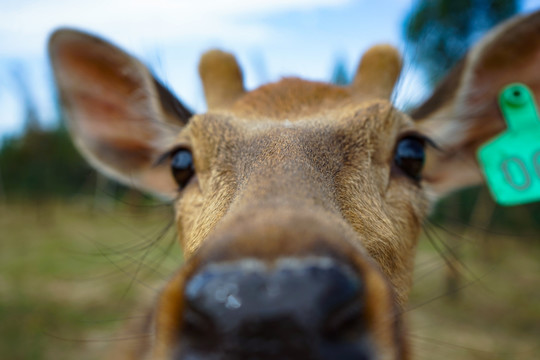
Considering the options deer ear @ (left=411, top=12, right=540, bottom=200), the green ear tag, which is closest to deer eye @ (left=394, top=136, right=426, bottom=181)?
the green ear tag

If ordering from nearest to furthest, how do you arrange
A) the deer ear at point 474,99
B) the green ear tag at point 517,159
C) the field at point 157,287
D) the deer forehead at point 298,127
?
the deer forehead at point 298,127 < the green ear tag at point 517,159 < the deer ear at point 474,99 < the field at point 157,287

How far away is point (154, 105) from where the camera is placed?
3.68 meters

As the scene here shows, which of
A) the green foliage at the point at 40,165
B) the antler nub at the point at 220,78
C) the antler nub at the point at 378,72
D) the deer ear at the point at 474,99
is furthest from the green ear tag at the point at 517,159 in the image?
the green foliage at the point at 40,165

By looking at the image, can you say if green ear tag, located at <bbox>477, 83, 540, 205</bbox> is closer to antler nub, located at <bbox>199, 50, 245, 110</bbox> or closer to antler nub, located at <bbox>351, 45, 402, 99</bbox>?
antler nub, located at <bbox>351, 45, 402, 99</bbox>

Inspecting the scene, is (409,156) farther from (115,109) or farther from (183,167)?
(115,109)

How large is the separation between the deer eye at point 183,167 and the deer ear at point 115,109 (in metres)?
0.68

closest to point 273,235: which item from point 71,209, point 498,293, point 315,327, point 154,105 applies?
point 315,327

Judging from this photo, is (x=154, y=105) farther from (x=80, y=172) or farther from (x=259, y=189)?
(x=80, y=172)

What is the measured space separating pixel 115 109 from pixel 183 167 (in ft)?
4.73

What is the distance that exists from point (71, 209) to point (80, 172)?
21.1ft

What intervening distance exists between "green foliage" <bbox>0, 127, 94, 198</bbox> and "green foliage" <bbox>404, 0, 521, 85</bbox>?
2477 centimetres

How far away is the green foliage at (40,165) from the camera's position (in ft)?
92.2

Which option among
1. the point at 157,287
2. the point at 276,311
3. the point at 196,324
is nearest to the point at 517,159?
the point at 276,311

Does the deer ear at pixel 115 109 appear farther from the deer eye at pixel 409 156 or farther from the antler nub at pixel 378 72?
the deer eye at pixel 409 156
